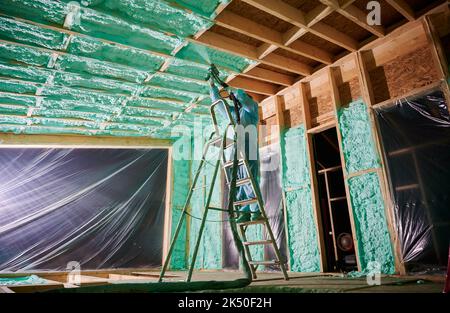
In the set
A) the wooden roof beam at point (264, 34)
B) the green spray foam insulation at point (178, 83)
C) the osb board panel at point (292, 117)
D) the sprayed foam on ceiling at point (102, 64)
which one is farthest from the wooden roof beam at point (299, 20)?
the green spray foam insulation at point (178, 83)

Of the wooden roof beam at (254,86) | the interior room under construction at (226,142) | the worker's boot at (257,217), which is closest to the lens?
the worker's boot at (257,217)

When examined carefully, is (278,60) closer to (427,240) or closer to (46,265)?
(427,240)

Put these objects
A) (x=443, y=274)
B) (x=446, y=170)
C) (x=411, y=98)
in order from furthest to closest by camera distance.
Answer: (x=411, y=98)
(x=446, y=170)
(x=443, y=274)

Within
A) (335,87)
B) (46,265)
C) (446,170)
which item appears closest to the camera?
(446,170)

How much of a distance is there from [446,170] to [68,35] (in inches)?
166

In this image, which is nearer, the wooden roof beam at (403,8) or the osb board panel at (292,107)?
the wooden roof beam at (403,8)

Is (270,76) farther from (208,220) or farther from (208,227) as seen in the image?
(208,227)

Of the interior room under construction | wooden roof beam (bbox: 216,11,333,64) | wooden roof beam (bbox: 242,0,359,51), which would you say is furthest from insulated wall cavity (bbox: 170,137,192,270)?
wooden roof beam (bbox: 242,0,359,51)

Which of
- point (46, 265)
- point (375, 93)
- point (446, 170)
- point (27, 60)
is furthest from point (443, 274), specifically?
point (46, 265)

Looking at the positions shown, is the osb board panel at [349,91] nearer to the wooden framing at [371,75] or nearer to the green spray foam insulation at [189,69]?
the wooden framing at [371,75]

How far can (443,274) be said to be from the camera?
2350 mm

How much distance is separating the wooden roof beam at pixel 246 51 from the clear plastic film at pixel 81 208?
3640mm

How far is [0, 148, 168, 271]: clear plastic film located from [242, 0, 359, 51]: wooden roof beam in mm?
4410

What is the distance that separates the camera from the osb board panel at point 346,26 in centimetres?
319
